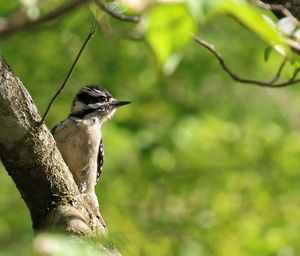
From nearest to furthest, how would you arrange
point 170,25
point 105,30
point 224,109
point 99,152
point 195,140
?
1. point 170,25
2. point 105,30
3. point 99,152
4. point 195,140
5. point 224,109

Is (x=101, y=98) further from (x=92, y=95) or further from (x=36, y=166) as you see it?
(x=36, y=166)

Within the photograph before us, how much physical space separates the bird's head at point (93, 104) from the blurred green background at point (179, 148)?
9.95 feet

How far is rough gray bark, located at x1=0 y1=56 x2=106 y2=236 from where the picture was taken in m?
4.69

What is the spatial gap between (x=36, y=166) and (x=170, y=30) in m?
2.57

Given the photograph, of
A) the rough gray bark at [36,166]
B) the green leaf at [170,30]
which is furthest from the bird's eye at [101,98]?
the green leaf at [170,30]

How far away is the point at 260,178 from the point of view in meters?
12.1

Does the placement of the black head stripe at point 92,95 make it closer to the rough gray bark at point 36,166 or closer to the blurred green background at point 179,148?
the rough gray bark at point 36,166

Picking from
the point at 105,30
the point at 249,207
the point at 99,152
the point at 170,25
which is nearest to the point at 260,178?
the point at 249,207

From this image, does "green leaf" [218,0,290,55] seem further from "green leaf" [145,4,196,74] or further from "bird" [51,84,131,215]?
"bird" [51,84,131,215]

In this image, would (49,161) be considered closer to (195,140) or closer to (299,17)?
(299,17)

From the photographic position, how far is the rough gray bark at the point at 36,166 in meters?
4.69

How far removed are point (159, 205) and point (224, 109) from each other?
6.12ft

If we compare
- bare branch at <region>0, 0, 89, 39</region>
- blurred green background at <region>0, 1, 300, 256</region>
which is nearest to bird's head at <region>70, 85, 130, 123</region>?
blurred green background at <region>0, 1, 300, 256</region>

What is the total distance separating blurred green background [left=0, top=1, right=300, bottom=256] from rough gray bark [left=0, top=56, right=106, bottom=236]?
231 inches
